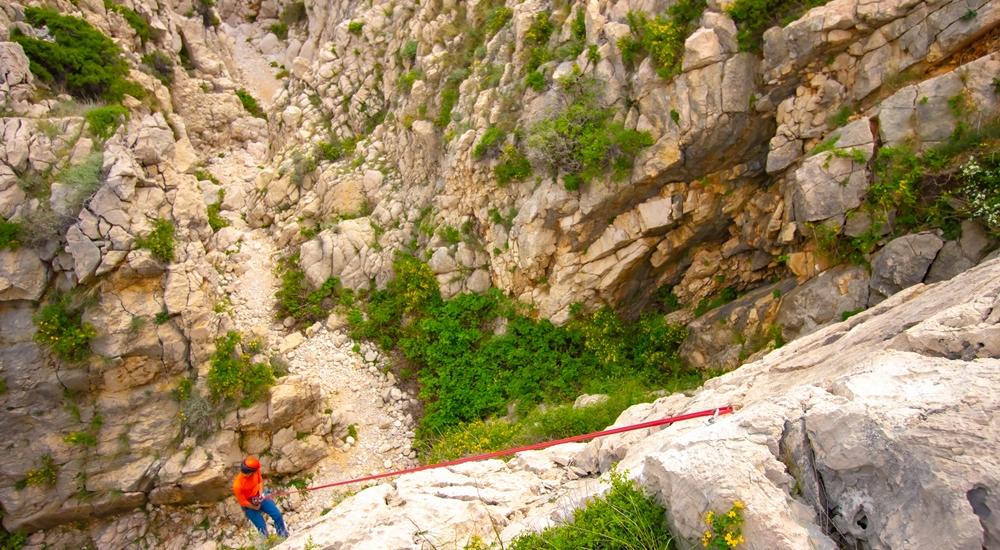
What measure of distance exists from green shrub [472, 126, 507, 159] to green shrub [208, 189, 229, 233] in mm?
9916

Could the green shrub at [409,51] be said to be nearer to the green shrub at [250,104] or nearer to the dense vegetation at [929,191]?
the green shrub at [250,104]

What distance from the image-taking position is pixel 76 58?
54.1 ft

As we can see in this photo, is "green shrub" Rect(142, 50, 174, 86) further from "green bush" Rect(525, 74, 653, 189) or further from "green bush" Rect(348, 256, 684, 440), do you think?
"green bush" Rect(525, 74, 653, 189)

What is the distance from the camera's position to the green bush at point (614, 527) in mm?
4730

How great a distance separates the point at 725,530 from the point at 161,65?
991 inches

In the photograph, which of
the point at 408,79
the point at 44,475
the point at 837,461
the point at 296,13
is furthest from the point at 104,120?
the point at 837,461

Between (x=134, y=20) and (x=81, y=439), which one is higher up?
(x=134, y=20)

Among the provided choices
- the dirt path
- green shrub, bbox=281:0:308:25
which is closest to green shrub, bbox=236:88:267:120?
green shrub, bbox=281:0:308:25

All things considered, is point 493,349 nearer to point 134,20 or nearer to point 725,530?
point 725,530

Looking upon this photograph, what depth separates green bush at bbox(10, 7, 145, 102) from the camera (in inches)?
623

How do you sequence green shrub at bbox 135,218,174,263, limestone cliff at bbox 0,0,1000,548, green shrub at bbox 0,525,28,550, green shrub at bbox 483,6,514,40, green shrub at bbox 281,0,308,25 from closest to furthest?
limestone cliff at bbox 0,0,1000,548 → green shrub at bbox 0,525,28,550 → green shrub at bbox 135,218,174,263 → green shrub at bbox 483,6,514,40 → green shrub at bbox 281,0,308,25

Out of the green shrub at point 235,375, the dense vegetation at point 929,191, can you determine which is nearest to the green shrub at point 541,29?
the dense vegetation at point 929,191

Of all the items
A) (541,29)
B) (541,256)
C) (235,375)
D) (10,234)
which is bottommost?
(235,375)

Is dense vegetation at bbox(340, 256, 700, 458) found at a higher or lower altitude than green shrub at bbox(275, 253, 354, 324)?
lower
